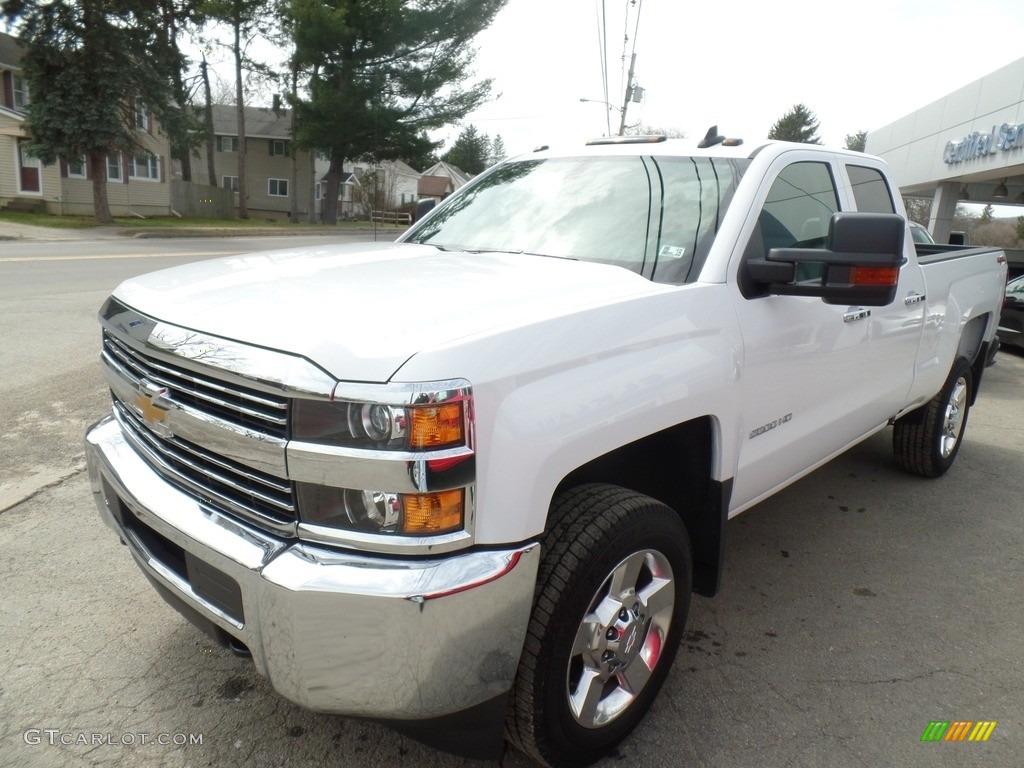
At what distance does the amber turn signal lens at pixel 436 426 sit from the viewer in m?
1.74

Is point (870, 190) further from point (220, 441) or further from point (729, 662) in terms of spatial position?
point (220, 441)

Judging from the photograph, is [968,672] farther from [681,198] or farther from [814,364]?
[681,198]

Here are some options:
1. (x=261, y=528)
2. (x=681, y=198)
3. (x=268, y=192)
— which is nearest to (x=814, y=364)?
(x=681, y=198)

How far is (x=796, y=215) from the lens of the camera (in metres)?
3.19

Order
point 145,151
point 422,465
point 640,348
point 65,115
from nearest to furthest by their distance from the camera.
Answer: point 422,465, point 640,348, point 65,115, point 145,151

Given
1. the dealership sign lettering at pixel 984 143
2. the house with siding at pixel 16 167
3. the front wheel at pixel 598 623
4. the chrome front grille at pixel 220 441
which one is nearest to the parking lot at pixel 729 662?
the front wheel at pixel 598 623

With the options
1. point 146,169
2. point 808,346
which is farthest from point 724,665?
point 146,169

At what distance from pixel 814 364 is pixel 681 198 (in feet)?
2.79

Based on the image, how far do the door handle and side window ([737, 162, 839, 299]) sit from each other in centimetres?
20

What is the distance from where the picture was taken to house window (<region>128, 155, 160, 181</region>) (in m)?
35.3

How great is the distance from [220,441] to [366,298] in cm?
54

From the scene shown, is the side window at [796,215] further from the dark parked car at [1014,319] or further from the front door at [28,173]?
the front door at [28,173]

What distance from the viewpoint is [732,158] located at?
3066 mm

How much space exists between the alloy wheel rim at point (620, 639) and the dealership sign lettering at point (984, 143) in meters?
19.0
